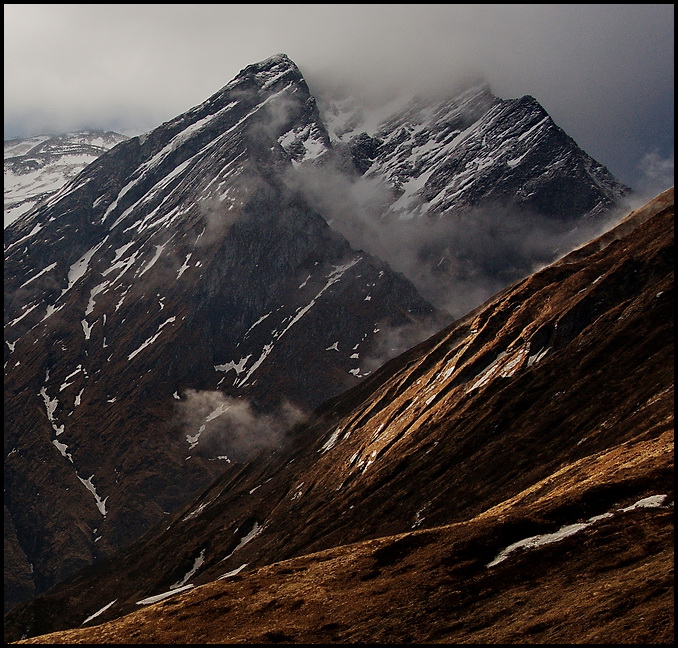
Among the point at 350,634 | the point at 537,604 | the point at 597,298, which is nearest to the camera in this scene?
the point at 537,604

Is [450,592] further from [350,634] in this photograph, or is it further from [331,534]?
[331,534]

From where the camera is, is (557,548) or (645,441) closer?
(557,548)

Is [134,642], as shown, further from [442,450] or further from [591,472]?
[442,450]

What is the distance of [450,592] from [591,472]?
35.0 m

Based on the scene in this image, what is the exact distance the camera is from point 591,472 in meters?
90.4

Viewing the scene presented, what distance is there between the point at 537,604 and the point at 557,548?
34.2 feet

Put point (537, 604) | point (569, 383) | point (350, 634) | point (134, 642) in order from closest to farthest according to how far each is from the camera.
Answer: point (537, 604) → point (350, 634) → point (134, 642) → point (569, 383)

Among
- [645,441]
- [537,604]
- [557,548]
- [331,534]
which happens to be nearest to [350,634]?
[537,604]

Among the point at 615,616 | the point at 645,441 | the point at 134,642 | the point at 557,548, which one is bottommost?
the point at 645,441

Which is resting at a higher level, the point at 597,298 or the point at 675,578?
the point at 675,578

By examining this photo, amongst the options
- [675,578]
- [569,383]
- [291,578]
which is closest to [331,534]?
[569,383]

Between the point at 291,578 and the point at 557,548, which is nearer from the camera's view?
the point at 557,548

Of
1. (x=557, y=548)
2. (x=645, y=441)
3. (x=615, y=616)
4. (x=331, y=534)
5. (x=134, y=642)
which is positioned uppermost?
(x=134, y=642)

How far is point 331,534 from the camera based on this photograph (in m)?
162
